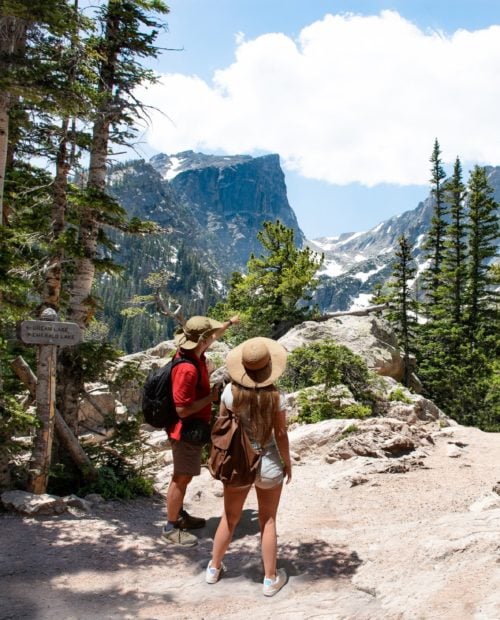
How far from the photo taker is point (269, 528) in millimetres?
4020

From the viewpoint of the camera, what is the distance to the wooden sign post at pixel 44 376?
6.25m

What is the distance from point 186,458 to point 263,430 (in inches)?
60.3

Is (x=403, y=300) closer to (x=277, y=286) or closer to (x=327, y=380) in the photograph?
(x=277, y=286)

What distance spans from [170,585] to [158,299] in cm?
649

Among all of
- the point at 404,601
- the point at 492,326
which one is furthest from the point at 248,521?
the point at 492,326

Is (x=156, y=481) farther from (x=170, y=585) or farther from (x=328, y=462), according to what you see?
(x=170, y=585)

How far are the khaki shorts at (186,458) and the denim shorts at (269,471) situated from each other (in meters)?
1.32

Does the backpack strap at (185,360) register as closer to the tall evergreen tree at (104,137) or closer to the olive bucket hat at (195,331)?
the olive bucket hat at (195,331)

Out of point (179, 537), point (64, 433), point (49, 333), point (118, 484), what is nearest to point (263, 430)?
point (179, 537)

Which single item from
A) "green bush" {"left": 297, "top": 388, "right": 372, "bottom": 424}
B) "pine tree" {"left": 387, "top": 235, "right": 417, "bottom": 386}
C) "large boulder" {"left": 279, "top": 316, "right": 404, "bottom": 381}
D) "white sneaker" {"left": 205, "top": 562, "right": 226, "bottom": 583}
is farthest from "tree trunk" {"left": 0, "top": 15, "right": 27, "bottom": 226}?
"pine tree" {"left": 387, "top": 235, "right": 417, "bottom": 386}

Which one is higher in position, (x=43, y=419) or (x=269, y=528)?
(x=43, y=419)

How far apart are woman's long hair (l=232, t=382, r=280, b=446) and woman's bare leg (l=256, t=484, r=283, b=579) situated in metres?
0.46

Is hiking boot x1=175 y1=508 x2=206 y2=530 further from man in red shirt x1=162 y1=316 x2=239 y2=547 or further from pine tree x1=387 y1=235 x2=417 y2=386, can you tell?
pine tree x1=387 y1=235 x2=417 y2=386

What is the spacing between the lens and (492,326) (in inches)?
1193
